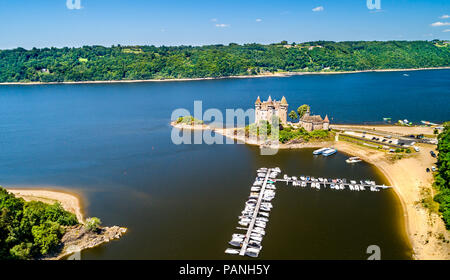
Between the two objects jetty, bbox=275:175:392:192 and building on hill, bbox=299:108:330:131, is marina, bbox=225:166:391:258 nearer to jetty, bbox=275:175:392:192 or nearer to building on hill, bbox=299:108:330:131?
jetty, bbox=275:175:392:192

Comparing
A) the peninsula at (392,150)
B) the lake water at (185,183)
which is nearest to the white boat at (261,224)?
the lake water at (185,183)

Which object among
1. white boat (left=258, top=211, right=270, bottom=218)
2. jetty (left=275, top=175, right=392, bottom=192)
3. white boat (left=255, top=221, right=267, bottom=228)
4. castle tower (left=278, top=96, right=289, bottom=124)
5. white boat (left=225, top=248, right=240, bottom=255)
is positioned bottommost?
white boat (left=225, top=248, right=240, bottom=255)

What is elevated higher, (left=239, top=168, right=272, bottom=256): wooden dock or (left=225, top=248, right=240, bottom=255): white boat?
(left=239, top=168, right=272, bottom=256): wooden dock

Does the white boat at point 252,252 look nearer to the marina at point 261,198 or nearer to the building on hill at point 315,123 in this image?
the marina at point 261,198

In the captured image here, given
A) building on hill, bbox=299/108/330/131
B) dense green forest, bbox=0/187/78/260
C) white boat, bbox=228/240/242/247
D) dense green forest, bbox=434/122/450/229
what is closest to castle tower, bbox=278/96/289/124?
building on hill, bbox=299/108/330/131

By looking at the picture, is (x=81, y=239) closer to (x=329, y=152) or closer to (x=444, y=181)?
(x=329, y=152)
